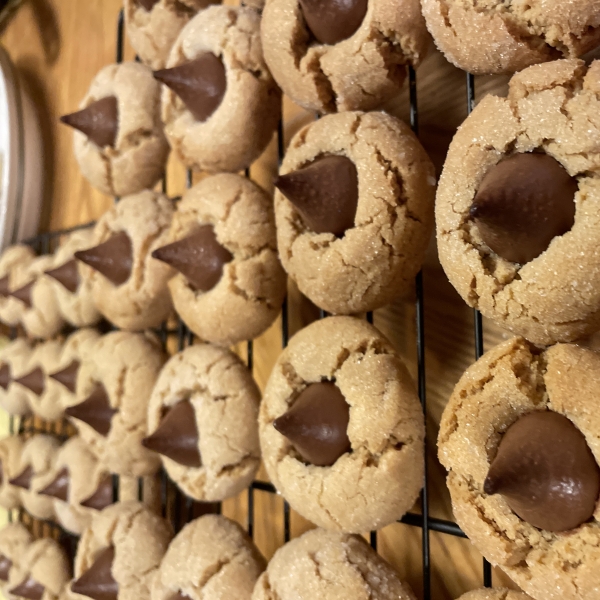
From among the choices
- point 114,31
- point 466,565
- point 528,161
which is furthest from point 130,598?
point 114,31

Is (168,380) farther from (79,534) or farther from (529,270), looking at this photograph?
(529,270)

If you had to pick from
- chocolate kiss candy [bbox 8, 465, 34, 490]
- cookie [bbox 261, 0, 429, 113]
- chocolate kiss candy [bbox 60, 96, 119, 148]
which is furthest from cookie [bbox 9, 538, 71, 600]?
cookie [bbox 261, 0, 429, 113]

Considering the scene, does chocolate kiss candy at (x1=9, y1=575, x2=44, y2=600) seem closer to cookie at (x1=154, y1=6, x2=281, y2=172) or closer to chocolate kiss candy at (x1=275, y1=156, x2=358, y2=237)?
cookie at (x1=154, y1=6, x2=281, y2=172)

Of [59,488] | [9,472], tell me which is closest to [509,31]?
[59,488]

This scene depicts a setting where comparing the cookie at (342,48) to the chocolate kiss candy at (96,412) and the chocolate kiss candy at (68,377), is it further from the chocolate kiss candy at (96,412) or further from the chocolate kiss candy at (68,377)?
the chocolate kiss candy at (68,377)

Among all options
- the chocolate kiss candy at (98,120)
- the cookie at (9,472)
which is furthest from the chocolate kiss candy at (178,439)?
the cookie at (9,472)

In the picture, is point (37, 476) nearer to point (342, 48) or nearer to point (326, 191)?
point (326, 191)
